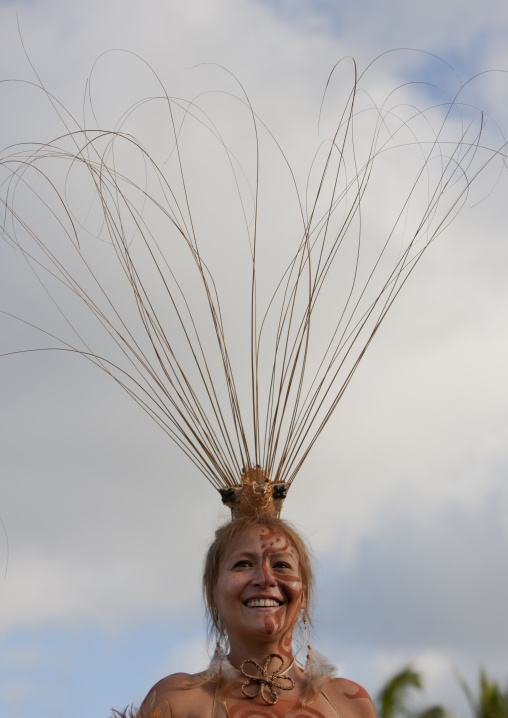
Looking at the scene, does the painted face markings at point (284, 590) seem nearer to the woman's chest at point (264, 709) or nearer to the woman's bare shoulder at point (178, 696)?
the woman's chest at point (264, 709)

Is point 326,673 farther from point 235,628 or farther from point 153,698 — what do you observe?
point 153,698

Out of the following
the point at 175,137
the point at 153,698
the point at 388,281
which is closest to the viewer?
the point at 153,698

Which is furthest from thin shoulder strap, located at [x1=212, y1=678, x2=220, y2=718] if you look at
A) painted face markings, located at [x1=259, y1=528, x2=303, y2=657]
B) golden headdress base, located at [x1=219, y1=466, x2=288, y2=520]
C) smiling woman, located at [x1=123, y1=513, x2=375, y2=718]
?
golden headdress base, located at [x1=219, y1=466, x2=288, y2=520]

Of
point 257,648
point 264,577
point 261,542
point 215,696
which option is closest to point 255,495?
point 261,542

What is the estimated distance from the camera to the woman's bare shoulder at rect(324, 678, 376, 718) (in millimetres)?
4211

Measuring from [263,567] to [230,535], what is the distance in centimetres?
23

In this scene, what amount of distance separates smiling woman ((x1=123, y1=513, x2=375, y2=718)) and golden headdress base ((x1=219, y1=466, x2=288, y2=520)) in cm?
5

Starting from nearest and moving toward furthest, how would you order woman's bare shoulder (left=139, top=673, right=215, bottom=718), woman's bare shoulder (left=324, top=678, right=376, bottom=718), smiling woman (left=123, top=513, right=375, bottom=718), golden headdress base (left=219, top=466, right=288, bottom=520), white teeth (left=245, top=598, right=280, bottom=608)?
woman's bare shoulder (left=139, top=673, right=215, bottom=718) < smiling woman (left=123, top=513, right=375, bottom=718) < white teeth (left=245, top=598, right=280, bottom=608) < woman's bare shoulder (left=324, top=678, right=376, bottom=718) < golden headdress base (left=219, top=466, right=288, bottom=520)

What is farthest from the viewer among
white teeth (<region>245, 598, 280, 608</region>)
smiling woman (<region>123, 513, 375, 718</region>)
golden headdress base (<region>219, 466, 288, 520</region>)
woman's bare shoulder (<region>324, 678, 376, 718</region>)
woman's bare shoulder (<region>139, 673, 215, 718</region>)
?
golden headdress base (<region>219, 466, 288, 520</region>)

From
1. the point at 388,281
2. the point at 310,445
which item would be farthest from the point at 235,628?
the point at 388,281

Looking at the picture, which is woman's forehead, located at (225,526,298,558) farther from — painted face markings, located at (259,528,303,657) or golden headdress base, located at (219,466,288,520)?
golden headdress base, located at (219,466,288,520)

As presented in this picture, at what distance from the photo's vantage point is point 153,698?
391 cm

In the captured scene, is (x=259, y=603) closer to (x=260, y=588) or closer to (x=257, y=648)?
(x=260, y=588)

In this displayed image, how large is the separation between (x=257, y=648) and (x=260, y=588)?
0.86 ft
